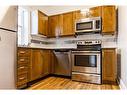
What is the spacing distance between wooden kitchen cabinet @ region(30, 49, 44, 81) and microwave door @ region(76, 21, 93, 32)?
1224mm

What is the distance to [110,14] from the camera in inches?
131

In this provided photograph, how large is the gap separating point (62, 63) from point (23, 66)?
1409 millimetres

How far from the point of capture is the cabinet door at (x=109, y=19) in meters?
3.32

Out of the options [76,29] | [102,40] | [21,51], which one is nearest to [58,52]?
[76,29]

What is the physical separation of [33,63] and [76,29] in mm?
1536

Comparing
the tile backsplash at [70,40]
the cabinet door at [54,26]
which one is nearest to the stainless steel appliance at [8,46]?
the tile backsplash at [70,40]

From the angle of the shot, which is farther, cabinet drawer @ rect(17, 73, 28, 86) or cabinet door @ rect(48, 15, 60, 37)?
cabinet door @ rect(48, 15, 60, 37)

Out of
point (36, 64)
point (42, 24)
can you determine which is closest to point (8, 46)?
point (36, 64)

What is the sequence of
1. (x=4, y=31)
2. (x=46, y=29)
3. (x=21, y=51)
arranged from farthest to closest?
(x=46, y=29), (x=21, y=51), (x=4, y=31)

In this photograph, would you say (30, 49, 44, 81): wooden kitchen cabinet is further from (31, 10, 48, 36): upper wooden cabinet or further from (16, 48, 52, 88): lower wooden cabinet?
(31, 10, 48, 36): upper wooden cabinet

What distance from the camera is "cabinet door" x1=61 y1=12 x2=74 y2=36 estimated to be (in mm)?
3930

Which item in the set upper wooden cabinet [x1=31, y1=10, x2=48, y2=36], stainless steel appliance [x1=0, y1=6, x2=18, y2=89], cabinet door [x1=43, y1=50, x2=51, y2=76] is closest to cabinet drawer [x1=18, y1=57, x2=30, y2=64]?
stainless steel appliance [x1=0, y1=6, x2=18, y2=89]

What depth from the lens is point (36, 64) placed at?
3.11 metres

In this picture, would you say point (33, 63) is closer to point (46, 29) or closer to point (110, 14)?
point (46, 29)
